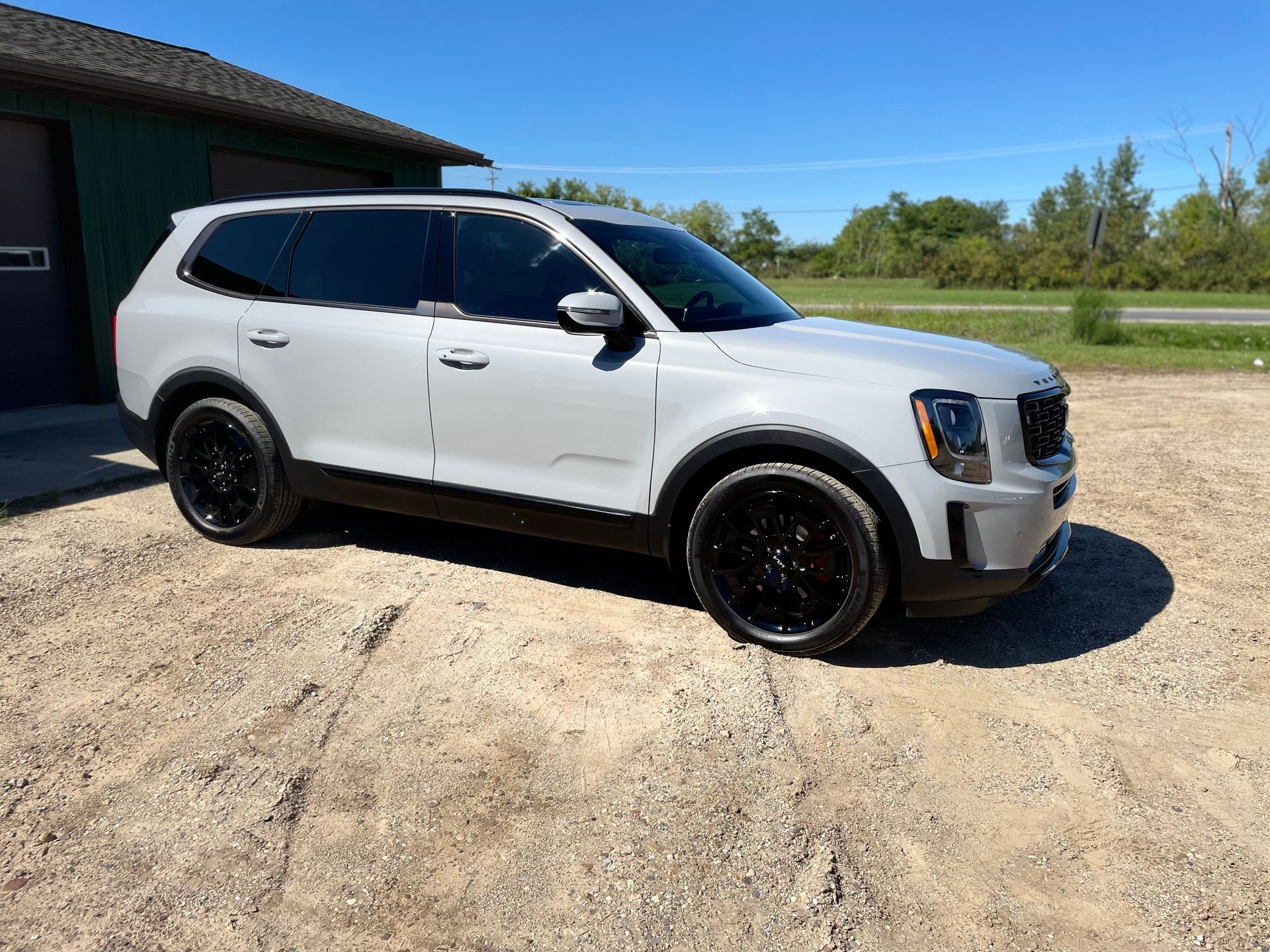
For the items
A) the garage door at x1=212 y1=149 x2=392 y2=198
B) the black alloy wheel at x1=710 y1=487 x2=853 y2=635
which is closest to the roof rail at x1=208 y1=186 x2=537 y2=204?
the black alloy wheel at x1=710 y1=487 x2=853 y2=635

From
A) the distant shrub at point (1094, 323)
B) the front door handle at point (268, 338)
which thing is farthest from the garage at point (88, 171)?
the distant shrub at point (1094, 323)

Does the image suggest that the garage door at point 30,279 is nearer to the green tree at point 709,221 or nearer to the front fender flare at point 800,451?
the front fender flare at point 800,451

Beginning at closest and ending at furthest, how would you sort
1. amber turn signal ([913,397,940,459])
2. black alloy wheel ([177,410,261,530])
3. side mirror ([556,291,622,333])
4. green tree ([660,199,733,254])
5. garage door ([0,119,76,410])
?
1. amber turn signal ([913,397,940,459])
2. side mirror ([556,291,622,333])
3. black alloy wheel ([177,410,261,530])
4. garage door ([0,119,76,410])
5. green tree ([660,199,733,254])

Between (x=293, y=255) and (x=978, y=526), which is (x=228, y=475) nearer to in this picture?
(x=293, y=255)

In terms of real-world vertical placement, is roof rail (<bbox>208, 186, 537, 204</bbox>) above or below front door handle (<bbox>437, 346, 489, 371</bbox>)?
above

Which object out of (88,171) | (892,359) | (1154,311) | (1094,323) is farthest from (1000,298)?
(892,359)

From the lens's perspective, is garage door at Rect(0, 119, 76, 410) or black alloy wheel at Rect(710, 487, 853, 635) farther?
garage door at Rect(0, 119, 76, 410)

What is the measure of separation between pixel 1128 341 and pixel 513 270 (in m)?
17.8

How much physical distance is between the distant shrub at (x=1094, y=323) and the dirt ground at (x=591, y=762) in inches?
563

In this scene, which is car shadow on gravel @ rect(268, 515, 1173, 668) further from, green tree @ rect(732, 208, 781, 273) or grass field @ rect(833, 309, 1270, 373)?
green tree @ rect(732, 208, 781, 273)

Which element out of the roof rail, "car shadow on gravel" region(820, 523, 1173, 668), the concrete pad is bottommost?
the concrete pad

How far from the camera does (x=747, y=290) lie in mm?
4895

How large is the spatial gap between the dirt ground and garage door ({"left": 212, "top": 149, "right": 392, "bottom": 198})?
24.9ft

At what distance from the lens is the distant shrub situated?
18000mm
